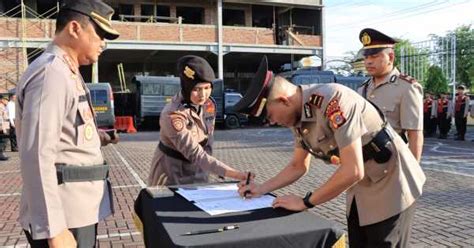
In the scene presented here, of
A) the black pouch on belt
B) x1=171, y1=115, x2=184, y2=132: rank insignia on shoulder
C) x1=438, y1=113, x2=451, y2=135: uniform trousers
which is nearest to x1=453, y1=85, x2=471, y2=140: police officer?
x1=438, y1=113, x2=451, y2=135: uniform trousers

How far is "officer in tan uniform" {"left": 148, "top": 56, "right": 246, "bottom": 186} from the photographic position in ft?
10.0

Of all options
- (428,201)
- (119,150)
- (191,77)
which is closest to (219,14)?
(119,150)

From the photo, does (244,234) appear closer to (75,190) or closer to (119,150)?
(75,190)

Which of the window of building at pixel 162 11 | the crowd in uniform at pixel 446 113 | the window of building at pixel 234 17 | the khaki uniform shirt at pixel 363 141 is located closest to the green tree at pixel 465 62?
the window of building at pixel 234 17

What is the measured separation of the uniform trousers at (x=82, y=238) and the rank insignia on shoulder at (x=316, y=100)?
3.72 feet

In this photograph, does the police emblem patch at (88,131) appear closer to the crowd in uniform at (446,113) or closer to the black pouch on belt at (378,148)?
the black pouch on belt at (378,148)

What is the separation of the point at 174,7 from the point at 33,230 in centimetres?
2807

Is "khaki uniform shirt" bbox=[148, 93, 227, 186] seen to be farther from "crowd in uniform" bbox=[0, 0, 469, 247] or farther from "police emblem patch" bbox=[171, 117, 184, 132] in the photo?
"crowd in uniform" bbox=[0, 0, 469, 247]

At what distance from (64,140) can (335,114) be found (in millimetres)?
1144

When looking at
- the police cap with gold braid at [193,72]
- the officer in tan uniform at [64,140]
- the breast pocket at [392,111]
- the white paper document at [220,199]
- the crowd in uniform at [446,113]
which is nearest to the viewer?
the officer in tan uniform at [64,140]

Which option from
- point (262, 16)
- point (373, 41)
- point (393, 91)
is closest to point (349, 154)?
point (373, 41)

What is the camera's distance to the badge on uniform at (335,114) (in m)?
2.06

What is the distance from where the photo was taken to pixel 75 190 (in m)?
2.15

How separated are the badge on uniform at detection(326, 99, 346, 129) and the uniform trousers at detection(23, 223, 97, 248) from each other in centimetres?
117
